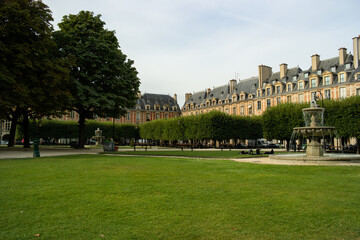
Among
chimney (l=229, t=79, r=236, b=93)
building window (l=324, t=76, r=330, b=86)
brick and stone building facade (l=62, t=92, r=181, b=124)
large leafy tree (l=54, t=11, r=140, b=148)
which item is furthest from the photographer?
brick and stone building facade (l=62, t=92, r=181, b=124)

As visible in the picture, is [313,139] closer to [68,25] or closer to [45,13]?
[45,13]

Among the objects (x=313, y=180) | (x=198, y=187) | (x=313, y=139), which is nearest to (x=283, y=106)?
(x=313, y=139)

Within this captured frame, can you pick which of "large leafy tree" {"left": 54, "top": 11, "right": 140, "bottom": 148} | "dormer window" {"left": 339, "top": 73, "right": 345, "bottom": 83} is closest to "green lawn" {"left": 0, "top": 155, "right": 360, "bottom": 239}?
"large leafy tree" {"left": 54, "top": 11, "right": 140, "bottom": 148}

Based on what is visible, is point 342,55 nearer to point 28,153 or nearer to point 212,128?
point 212,128

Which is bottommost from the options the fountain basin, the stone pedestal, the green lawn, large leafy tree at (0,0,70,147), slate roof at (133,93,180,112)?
the green lawn

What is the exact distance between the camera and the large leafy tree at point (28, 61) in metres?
21.1

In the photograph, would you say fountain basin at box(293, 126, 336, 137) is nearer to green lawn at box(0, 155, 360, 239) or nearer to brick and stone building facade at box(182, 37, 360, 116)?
green lawn at box(0, 155, 360, 239)

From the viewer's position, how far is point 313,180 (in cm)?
931

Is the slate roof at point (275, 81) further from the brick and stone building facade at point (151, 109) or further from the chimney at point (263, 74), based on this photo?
the brick and stone building facade at point (151, 109)

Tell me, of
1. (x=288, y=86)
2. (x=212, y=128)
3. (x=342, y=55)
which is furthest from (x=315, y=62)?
(x=212, y=128)

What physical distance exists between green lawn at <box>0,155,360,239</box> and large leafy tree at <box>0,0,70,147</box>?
50.7 feet

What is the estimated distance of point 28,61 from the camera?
21.5m

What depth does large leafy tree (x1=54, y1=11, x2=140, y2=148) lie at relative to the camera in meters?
28.0

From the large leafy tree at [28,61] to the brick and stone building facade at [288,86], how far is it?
120ft
